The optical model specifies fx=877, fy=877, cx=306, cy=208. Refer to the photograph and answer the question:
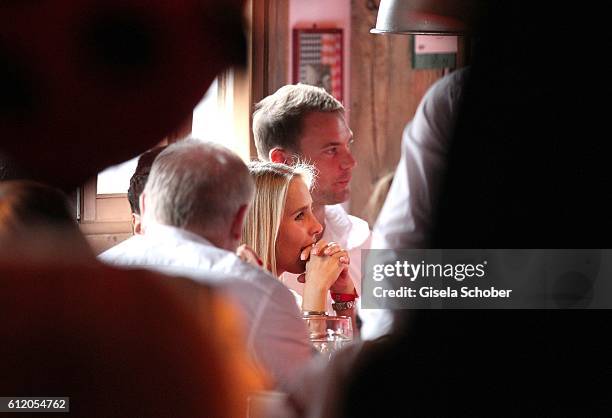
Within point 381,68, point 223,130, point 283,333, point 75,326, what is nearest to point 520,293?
point 283,333

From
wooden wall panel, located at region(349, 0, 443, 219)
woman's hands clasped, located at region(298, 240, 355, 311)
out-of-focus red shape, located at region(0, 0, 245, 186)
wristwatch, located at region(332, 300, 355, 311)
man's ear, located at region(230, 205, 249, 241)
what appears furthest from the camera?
wooden wall panel, located at region(349, 0, 443, 219)

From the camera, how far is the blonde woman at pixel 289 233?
1.48 m

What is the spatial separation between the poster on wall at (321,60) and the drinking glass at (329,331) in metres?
1.78

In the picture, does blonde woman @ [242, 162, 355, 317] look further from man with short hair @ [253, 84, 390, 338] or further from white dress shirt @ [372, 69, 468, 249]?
white dress shirt @ [372, 69, 468, 249]

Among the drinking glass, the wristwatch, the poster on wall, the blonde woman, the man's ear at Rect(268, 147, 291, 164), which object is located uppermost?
the poster on wall

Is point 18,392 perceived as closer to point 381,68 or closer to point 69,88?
point 69,88

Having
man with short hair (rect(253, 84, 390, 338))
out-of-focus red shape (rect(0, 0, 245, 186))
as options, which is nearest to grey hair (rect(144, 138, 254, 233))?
out-of-focus red shape (rect(0, 0, 245, 186))

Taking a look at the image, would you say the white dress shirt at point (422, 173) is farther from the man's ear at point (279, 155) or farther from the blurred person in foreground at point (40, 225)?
the man's ear at point (279, 155)

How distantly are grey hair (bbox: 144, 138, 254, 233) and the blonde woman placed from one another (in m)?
0.47

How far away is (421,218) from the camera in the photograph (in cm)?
99

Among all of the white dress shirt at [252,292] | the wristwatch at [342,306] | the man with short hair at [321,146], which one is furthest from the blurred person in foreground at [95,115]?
the man with short hair at [321,146]

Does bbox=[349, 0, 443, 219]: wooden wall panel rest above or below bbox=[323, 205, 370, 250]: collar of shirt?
above

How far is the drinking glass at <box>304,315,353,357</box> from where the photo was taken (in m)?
1.34

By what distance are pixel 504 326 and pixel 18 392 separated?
50 centimetres
